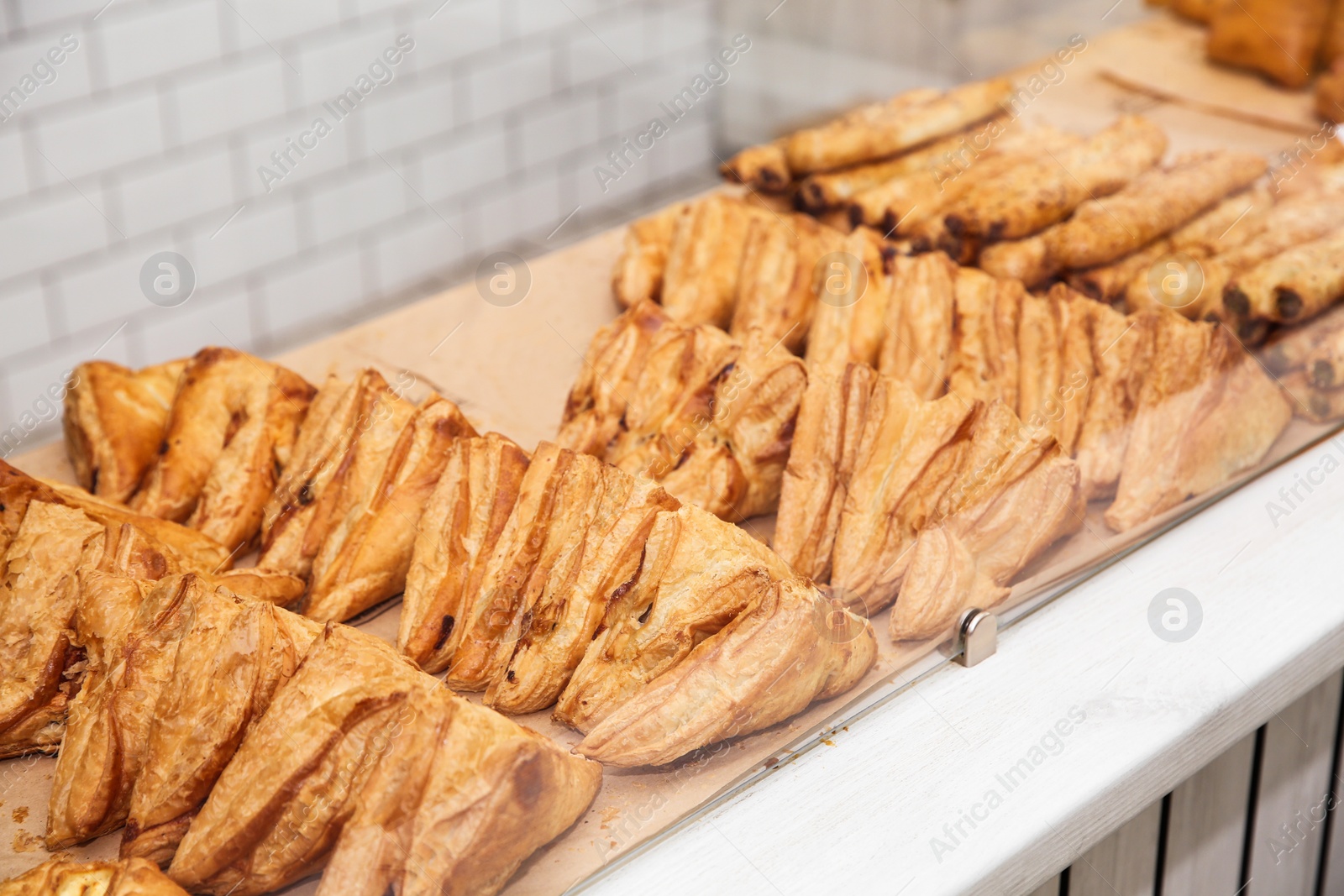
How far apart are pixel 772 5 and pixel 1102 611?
1.65 meters

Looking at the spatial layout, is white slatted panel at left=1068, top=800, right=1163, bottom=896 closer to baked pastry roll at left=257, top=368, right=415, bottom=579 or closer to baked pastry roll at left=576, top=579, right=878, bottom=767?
baked pastry roll at left=576, top=579, right=878, bottom=767

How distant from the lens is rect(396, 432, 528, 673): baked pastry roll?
1389 mm

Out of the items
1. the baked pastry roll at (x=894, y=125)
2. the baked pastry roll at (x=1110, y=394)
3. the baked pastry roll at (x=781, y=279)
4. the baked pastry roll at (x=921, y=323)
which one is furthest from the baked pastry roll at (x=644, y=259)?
the baked pastry roll at (x=1110, y=394)

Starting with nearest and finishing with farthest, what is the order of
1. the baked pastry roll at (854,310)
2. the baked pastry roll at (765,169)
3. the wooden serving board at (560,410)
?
the wooden serving board at (560,410) < the baked pastry roll at (854,310) < the baked pastry roll at (765,169)

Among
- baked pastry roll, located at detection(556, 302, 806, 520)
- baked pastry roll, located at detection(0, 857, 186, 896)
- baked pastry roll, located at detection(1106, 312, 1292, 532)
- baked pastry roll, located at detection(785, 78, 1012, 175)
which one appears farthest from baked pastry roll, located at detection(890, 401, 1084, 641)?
baked pastry roll, located at detection(785, 78, 1012, 175)

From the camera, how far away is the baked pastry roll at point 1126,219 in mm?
2029

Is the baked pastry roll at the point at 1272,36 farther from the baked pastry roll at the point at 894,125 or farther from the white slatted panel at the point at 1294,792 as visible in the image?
the white slatted panel at the point at 1294,792

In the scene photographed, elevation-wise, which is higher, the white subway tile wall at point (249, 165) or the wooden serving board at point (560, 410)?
the white subway tile wall at point (249, 165)

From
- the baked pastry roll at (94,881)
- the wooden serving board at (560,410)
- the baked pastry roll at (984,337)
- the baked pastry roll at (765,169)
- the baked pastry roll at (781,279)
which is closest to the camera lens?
the baked pastry roll at (94,881)

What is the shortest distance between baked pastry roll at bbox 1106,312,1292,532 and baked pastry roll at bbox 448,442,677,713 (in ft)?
2.14

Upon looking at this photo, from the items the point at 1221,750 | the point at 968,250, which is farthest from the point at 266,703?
the point at 968,250

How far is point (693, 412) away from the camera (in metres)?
1.71

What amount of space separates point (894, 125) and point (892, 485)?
1.18 metres

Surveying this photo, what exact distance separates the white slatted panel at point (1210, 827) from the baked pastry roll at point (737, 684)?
603 mm
